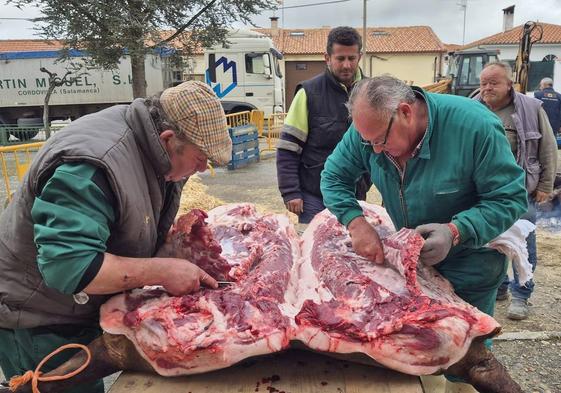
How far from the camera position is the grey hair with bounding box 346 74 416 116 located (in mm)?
2236

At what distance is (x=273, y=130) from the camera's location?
744 inches

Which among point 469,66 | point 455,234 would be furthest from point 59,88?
point 455,234

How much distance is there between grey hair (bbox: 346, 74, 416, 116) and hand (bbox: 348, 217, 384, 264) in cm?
68

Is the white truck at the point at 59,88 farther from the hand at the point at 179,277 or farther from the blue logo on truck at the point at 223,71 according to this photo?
the hand at the point at 179,277

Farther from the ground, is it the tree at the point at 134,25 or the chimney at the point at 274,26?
the chimney at the point at 274,26

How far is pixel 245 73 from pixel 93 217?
58.4ft

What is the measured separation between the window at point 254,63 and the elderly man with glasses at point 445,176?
55.1 ft

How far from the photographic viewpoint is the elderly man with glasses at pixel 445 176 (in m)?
2.24

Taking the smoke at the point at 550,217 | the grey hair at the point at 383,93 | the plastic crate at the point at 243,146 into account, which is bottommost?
the smoke at the point at 550,217

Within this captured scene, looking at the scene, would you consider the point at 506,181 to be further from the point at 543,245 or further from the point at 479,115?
the point at 543,245

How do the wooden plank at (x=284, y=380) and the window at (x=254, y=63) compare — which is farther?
the window at (x=254, y=63)

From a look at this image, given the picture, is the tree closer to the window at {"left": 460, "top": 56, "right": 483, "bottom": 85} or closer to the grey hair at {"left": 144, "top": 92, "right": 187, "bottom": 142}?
the window at {"left": 460, "top": 56, "right": 483, "bottom": 85}

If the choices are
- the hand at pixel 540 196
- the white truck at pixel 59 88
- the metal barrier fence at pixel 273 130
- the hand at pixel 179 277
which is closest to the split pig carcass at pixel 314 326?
the hand at pixel 179 277

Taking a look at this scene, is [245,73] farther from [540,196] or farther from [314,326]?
[314,326]
